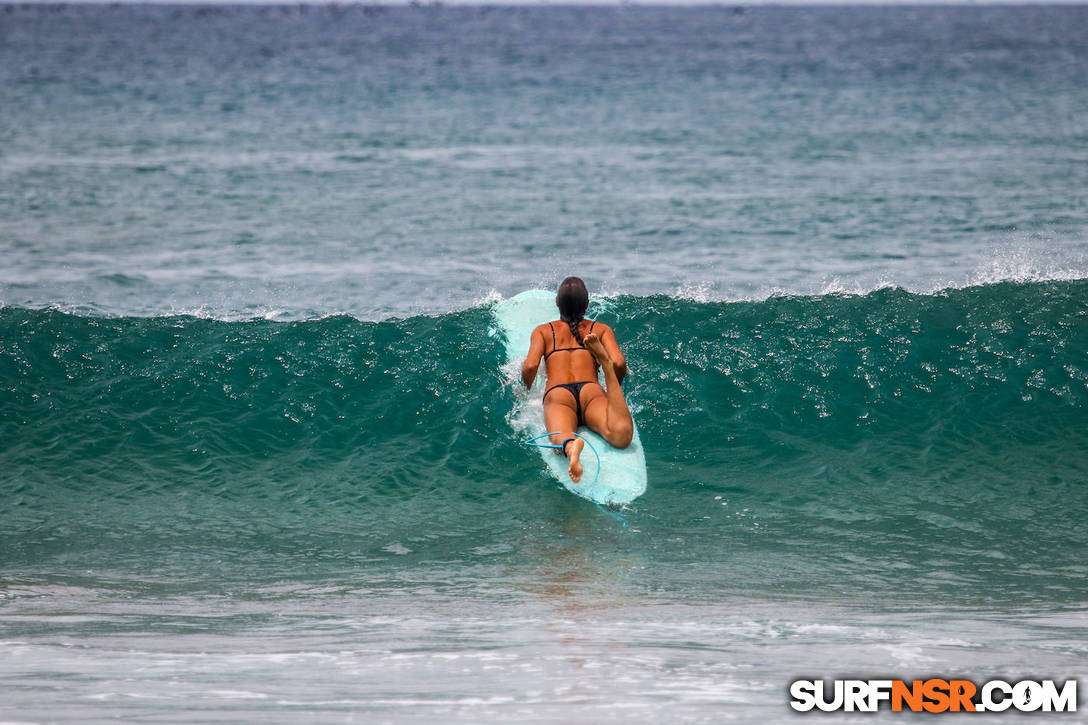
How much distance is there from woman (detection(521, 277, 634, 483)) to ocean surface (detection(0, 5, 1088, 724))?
0.51 m

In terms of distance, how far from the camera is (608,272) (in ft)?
45.1

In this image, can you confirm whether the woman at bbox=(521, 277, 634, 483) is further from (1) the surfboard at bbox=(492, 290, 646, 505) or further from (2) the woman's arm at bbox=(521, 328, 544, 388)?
(1) the surfboard at bbox=(492, 290, 646, 505)

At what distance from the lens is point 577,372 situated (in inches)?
282

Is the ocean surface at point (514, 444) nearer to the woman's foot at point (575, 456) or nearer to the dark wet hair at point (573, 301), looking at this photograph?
the woman's foot at point (575, 456)

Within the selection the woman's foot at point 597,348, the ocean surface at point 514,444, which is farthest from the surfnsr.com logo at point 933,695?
the woman's foot at point 597,348

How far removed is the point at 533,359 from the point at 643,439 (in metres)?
1.18

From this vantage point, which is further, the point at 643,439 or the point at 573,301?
the point at 643,439

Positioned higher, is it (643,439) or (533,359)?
(533,359)

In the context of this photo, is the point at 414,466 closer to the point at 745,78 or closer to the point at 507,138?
the point at 507,138

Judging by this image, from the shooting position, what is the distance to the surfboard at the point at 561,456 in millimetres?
6895

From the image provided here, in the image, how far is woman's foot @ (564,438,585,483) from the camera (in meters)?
6.43

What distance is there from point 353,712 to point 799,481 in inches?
173

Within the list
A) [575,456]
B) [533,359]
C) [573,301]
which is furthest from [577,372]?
[575,456]

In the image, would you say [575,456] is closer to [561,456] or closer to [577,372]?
[561,456]
